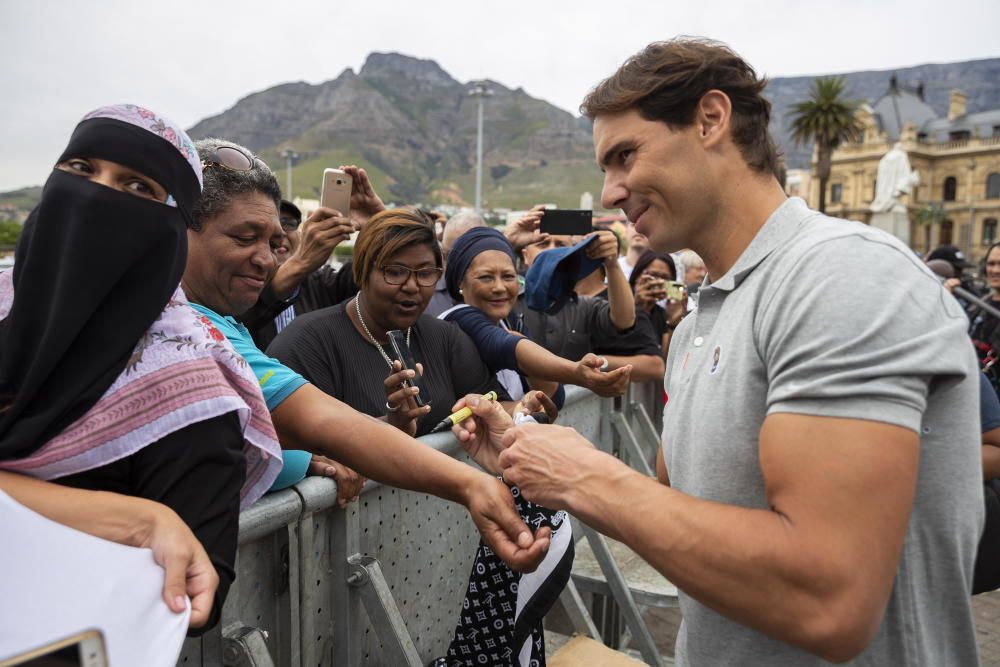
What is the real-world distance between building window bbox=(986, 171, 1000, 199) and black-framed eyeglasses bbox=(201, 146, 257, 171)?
88283mm

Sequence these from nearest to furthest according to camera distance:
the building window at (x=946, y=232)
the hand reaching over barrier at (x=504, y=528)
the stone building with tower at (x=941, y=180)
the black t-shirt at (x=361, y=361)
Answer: the hand reaching over barrier at (x=504, y=528) < the black t-shirt at (x=361, y=361) < the stone building with tower at (x=941, y=180) < the building window at (x=946, y=232)

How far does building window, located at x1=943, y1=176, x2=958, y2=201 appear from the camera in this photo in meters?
77.2

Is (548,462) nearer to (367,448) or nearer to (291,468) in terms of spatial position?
(367,448)

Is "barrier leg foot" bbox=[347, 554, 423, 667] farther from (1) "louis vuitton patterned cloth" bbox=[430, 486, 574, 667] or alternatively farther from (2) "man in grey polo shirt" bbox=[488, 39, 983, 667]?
(2) "man in grey polo shirt" bbox=[488, 39, 983, 667]

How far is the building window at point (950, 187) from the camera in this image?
77250 mm

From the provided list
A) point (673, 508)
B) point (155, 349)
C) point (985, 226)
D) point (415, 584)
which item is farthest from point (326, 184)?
point (985, 226)

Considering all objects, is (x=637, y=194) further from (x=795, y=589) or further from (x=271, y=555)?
(x=271, y=555)

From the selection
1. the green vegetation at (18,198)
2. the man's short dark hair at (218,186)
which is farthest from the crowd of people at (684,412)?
the green vegetation at (18,198)

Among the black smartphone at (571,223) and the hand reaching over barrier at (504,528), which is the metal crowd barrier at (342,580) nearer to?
the hand reaching over barrier at (504,528)

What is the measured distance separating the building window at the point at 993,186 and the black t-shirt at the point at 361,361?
87.2 m

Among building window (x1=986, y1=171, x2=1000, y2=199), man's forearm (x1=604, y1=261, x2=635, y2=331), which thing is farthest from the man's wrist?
building window (x1=986, y1=171, x2=1000, y2=199)

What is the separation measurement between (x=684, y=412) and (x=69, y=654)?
3.88 ft

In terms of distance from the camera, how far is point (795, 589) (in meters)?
1.18

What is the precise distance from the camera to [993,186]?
74.1 metres
